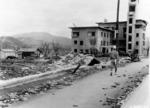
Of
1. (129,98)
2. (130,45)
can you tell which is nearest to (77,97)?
(129,98)

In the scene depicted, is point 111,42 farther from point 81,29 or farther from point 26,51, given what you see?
point 26,51

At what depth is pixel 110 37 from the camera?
5488 centimetres

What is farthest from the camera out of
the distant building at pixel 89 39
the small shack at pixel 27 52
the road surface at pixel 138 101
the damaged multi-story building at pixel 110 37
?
the small shack at pixel 27 52

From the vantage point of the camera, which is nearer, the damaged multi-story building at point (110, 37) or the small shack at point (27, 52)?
the damaged multi-story building at point (110, 37)

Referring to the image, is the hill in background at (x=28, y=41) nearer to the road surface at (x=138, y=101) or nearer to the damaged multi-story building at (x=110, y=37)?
the damaged multi-story building at (x=110, y=37)

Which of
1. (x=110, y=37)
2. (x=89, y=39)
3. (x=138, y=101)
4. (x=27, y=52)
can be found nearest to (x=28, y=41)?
(x=27, y=52)

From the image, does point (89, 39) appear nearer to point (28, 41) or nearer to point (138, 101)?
point (138, 101)

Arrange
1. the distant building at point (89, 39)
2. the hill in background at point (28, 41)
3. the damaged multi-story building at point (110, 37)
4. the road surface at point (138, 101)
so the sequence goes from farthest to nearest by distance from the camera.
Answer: the hill in background at point (28, 41)
the damaged multi-story building at point (110, 37)
the distant building at point (89, 39)
the road surface at point (138, 101)

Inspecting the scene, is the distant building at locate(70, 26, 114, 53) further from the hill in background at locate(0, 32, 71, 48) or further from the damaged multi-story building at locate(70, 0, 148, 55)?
the hill in background at locate(0, 32, 71, 48)

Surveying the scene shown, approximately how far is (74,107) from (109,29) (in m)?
50.5

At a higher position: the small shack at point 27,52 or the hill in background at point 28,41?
the hill in background at point 28,41

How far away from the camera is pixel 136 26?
170 ft

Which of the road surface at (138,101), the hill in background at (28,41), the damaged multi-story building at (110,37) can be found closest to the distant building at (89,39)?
the damaged multi-story building at (110,37)

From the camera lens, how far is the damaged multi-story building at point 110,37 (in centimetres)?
4853
